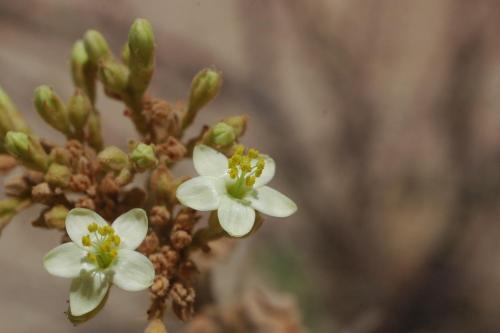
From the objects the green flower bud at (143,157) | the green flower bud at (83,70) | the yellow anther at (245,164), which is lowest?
the green flower bud at (143,157)

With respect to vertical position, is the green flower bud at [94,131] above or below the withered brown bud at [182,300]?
above

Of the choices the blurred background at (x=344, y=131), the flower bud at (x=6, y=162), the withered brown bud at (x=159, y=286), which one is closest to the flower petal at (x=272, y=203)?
the withered brown bud at (x=159, y=286)

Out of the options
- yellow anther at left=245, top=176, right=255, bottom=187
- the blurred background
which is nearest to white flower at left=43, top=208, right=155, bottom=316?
yellow anther at left=245, top=176, right=255, bottom=187

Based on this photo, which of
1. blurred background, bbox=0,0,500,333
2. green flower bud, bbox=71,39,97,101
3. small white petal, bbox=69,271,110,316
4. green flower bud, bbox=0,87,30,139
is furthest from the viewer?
blurred background, bbox=0,0,500,333

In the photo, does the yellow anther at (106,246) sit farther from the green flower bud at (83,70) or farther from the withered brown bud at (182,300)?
the green flower bud at (83,70)

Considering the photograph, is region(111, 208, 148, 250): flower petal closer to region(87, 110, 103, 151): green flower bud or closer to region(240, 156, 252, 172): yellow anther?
region(240, 156, 252, 172): yellow anther

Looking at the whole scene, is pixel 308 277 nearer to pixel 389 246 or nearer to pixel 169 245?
pixel 389 246

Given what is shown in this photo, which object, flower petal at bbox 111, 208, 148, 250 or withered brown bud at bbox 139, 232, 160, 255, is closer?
flower petal at bbox 111, 208, 148, 250
